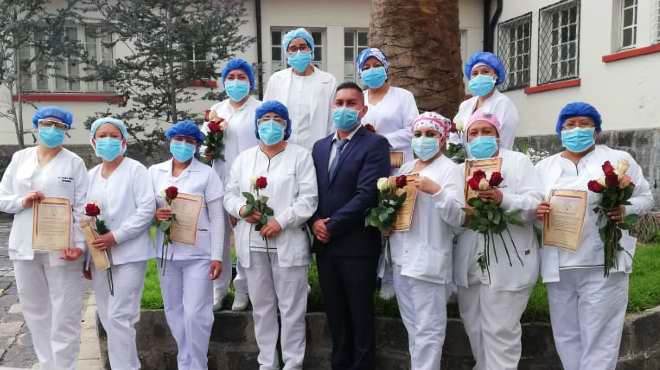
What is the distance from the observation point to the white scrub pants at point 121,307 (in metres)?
4.21

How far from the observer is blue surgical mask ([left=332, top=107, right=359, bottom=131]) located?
14.0 feet

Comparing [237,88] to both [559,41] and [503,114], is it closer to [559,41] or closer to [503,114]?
[503,114]

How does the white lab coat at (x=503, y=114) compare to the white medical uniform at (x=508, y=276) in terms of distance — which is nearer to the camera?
the white medical uniform at (x=508, y=276)

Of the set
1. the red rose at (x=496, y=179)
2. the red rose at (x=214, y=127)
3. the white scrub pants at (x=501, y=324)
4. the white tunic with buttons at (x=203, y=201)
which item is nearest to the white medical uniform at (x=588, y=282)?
the white scrub pants at (x=501, y=324)

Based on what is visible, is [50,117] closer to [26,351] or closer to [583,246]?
[26,351]

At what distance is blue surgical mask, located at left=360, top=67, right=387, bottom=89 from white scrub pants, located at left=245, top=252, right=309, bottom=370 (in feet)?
5.10

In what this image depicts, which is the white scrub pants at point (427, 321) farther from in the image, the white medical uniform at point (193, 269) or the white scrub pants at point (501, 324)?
the white medical uniform at point (193, 269)

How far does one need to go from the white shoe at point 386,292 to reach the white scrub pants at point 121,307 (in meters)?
1.93

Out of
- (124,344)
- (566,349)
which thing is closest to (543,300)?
(566,349)

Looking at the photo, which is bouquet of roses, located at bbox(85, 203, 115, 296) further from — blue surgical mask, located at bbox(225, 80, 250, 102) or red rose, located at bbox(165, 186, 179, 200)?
blue surgical mask, located at bbox(225, 80, 250, 102)

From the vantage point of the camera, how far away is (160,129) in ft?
39.3

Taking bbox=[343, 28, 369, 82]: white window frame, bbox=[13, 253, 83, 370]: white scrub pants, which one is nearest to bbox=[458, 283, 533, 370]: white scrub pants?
bbox=[13, 253, 83, 370]: white scrub pants

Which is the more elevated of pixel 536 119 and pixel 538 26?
pixel 538 26

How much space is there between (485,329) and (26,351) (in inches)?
164
